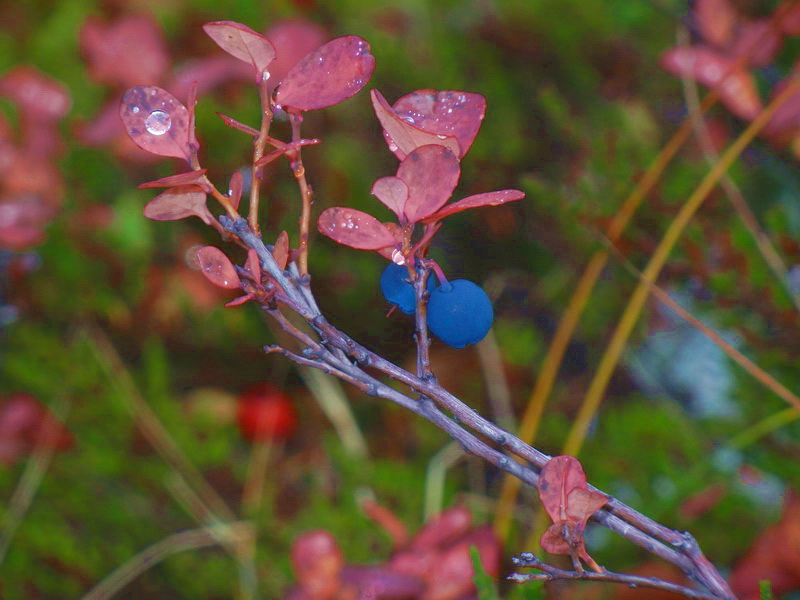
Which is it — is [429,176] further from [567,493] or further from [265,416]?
[265,416]

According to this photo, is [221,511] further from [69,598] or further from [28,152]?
[28,152]

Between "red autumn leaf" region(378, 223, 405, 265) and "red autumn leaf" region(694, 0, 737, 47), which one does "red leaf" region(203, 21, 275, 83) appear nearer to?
"red autumn leaf" region(378, 223, 405, 265)

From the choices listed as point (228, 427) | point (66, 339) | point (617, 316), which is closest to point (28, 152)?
point (66, 339)

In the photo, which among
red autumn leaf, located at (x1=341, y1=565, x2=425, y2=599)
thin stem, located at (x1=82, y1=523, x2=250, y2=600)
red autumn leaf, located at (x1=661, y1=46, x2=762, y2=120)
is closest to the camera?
red autumn leaf, located at (x1=341, y1=565, x2=425, y2=599)

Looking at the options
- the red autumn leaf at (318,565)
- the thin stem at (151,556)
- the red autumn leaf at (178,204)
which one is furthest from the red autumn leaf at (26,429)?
the red autumn leaf at (178,204)

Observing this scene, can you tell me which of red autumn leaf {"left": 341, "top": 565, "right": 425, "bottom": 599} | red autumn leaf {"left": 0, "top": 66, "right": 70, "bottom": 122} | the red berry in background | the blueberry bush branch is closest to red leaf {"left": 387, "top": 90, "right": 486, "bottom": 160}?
the blueberry bush branch
